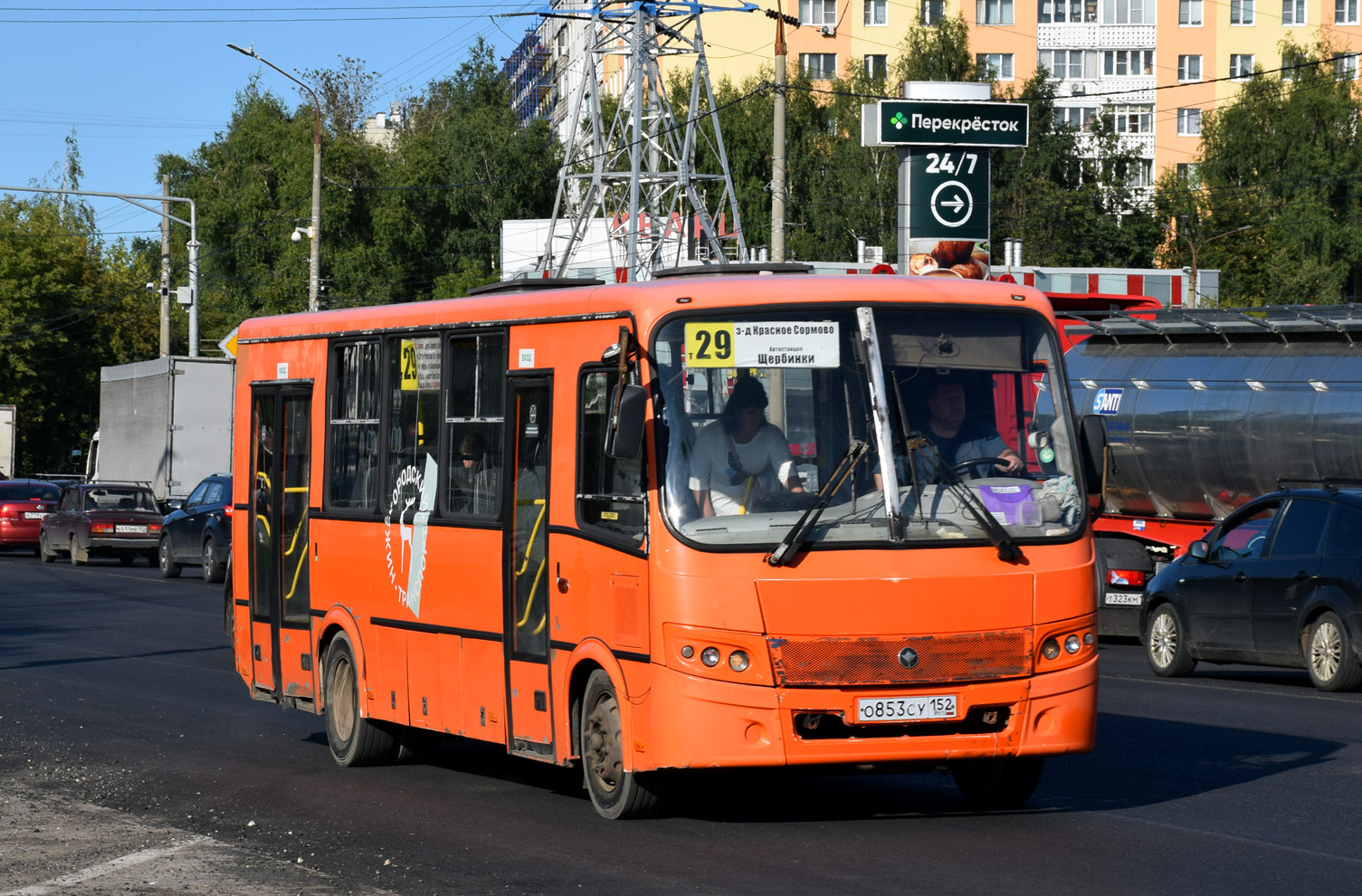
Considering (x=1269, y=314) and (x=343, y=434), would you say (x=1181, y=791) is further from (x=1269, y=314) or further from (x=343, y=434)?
(x=1269, y=314)

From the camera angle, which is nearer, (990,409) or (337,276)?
(990,409)

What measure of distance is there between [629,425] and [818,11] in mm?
88136

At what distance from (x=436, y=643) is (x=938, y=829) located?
3.02m

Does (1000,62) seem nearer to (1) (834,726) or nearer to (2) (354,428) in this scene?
(2) (354,428)

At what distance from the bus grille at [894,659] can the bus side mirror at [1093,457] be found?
86 cm

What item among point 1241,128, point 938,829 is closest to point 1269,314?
point 938,829

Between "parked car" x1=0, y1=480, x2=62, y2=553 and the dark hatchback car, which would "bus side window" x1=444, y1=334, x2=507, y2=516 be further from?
"parked car" x1=0, y1=480, x2=62, y2=553

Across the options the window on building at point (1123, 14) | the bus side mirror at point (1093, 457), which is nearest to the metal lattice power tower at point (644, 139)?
the bus side mirror at point (1093, 457)

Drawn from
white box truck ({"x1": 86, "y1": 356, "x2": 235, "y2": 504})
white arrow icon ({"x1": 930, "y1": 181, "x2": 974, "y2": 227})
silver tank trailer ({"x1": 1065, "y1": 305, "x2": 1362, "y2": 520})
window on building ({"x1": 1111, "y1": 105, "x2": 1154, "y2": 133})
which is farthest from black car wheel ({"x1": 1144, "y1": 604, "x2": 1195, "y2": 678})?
window on building ({"x1": 1111, "y1": 105, "x2": 1154, "y2": 133})

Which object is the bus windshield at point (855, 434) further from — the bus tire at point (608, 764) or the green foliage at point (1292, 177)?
the green foliage at point (1292, 177)

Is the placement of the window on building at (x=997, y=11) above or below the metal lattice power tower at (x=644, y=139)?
above

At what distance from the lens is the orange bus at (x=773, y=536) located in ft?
28.1

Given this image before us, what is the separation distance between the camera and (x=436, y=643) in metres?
10.7

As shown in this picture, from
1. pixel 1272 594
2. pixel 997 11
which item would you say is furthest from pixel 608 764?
pixel 997 11
